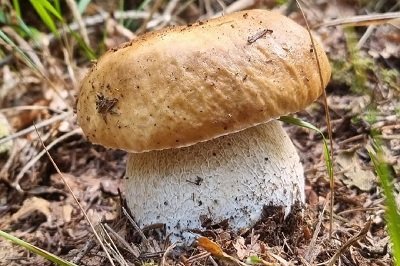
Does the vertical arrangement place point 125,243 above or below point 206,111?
below

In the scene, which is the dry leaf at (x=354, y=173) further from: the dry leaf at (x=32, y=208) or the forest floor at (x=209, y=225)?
the dry leaf at (x=32, y=208)

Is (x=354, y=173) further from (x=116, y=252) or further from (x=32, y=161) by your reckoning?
(x=32, y=161)

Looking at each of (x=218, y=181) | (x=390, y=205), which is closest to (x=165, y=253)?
(x=218, y=181)

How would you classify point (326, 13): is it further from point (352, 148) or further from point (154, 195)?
point (154, 195)

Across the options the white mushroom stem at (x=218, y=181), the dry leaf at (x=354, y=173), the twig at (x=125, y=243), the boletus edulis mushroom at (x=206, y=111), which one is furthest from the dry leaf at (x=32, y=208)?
the dry leaf at (x=354, y=173)

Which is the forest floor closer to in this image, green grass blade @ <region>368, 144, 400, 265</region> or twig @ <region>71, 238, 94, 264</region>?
twig @ <region>71, 238, 94, 264</region>

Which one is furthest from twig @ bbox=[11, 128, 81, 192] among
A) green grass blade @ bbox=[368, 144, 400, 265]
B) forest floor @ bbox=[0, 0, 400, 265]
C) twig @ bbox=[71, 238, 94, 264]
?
green grass blade @ bbox=[368, 144, 400, 265]

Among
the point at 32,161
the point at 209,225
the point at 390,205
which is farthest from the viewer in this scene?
the point at 32,161
